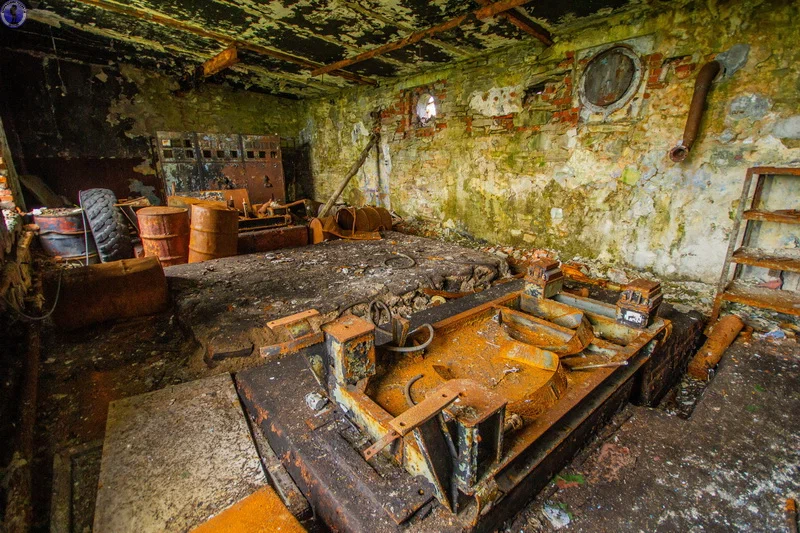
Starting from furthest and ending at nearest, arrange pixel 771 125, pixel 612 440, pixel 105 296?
pixel 771 125 < pixel 105 296 < pixel 612 440

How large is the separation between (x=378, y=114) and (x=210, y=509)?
24.1 feet

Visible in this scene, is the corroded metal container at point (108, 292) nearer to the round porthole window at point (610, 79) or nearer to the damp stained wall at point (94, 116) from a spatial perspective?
the round porthole window at point (610, 79)

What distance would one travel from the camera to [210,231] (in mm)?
4465

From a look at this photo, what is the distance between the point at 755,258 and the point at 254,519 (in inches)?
176

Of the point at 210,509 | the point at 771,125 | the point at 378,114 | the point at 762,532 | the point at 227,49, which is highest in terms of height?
the point at 227,49

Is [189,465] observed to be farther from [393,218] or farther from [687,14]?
[393,218]

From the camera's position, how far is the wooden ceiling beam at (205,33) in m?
4.21

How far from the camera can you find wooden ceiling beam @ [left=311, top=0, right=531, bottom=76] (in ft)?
12.2

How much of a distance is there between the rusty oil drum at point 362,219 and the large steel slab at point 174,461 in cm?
421

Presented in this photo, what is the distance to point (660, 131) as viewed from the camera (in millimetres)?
3965

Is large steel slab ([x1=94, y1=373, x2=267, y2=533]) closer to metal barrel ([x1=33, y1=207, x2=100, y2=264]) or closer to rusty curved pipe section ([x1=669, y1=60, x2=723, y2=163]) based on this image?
metal barrel ([x1=33, y1=207, x2=100, y2=264])

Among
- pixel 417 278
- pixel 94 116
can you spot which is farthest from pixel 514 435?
pixel 94 116

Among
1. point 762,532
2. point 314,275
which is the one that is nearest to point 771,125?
point 762,532

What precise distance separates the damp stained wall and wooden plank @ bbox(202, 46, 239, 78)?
61.0 inches
